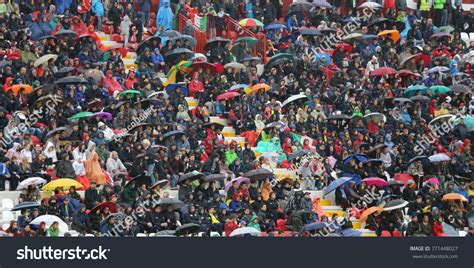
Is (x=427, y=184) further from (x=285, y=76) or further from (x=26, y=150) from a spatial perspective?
(x=26, y=150)

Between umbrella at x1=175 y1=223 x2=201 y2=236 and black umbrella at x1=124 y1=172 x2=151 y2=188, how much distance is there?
6.66ft

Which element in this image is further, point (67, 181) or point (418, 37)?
point (418, 37)

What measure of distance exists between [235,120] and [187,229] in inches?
286

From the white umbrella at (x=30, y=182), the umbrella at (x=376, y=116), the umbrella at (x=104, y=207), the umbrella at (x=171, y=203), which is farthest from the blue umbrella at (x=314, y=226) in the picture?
the umbrella at (x=376, y=116)

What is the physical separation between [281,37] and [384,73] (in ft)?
11.1

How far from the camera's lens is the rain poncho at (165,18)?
152ft

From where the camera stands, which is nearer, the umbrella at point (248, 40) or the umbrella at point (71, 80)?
the umbrella at point (71, 80)

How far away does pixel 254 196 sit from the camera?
37.8 metres

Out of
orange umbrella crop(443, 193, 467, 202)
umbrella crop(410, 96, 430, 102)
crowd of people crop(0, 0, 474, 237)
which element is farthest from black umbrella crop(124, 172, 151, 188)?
umbrella crop(410, 96, 430, 102)

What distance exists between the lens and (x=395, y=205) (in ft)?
124

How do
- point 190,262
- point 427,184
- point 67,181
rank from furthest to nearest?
point 427,184
point 67,181
point 190,262

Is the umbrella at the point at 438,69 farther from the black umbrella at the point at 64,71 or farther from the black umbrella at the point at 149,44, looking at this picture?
the black umbrella at the point at 64,71

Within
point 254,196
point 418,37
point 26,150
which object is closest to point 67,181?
point 26,150

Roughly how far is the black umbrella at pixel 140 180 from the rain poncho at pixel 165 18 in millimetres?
9670
